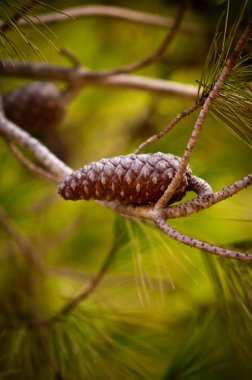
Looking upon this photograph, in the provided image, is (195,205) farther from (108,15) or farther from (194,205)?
(108,15)

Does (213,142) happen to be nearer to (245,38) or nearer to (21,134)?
(21,134)

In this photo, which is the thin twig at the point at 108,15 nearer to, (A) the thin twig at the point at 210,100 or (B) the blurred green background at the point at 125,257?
(B) the blurred green background at the point at 125,257

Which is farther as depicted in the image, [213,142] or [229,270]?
[213,142]

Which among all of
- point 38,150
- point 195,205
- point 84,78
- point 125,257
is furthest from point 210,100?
point 84,78

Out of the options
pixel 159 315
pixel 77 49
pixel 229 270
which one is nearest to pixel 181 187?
pixel 229 270

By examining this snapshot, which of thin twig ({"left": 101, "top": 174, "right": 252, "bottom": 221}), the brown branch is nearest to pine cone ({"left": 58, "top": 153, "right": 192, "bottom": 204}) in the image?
thin twig ({"left": 101, "top": 174, "right": 252, "bottom": 221})

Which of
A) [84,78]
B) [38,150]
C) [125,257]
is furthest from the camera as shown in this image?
[84,78]

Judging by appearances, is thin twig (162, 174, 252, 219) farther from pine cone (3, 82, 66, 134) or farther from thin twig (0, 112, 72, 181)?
pine cone (3, 82, 66, 134)
